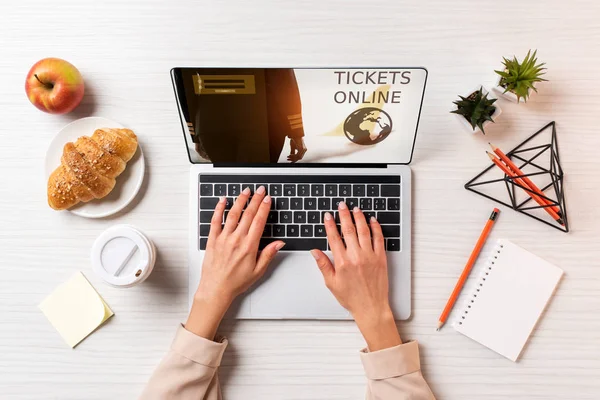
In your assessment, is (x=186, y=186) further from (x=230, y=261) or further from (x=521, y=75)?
(x=521, y=75)

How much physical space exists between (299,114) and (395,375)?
431 mm

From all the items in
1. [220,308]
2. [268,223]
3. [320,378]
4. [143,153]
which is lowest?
[320,378]

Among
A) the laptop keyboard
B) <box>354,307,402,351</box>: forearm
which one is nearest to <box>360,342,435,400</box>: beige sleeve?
<box>354,307,402,351</box>: forearm

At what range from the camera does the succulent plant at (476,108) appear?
786 millimetres

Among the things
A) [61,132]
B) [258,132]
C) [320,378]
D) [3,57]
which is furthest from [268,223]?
[3,57]

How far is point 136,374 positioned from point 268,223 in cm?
33

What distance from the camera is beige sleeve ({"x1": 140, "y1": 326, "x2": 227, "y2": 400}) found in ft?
2.50

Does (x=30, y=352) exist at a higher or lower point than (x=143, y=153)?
lower

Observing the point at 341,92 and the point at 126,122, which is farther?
the point at 126,122

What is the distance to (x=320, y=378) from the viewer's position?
81 centimetres

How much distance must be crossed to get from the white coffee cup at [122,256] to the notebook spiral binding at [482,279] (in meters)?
0.51

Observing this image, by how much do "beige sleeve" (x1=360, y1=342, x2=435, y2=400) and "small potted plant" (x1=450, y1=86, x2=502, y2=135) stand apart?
38cm

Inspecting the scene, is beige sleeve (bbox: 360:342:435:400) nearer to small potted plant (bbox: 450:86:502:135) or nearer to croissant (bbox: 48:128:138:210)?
small potted plant (bbox: 450:86:502:135)

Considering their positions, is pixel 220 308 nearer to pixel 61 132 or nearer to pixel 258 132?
pixel 258 132
